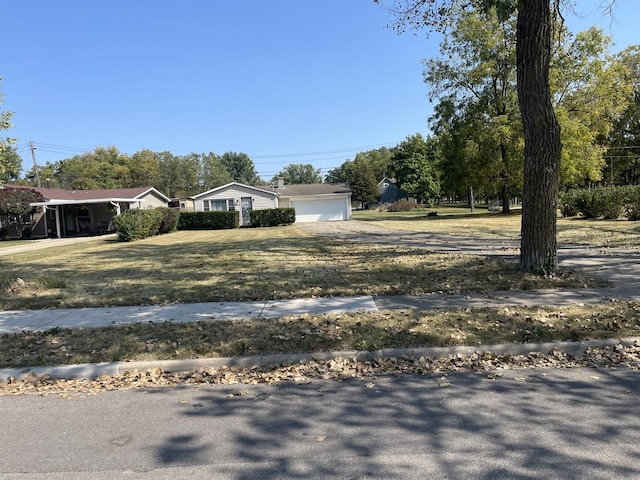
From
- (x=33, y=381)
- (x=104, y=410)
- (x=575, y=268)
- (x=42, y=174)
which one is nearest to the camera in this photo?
(x=104, y=410)

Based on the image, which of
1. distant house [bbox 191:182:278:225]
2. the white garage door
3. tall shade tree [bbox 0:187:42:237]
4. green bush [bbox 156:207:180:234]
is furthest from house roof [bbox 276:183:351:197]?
tall shade tree [bbox 0:187:42:237]

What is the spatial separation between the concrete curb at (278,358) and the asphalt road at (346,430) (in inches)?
20.5

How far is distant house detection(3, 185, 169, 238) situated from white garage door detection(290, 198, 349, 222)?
13206mm

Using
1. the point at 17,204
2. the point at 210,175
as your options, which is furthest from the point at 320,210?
the point at 210,175

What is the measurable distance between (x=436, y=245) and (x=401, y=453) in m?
12.6

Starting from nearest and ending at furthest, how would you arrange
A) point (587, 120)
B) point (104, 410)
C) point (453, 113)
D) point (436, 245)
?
1. point (104, 410)
2. point (436, 245)
3. point (587, 120)
4. point (453, 113)

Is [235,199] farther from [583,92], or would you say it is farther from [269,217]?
[583,92]

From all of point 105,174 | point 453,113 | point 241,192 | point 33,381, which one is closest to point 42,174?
point 105,174

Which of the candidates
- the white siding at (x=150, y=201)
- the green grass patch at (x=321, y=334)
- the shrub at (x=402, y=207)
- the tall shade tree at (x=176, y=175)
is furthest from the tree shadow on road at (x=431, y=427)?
the tall shade tree at (x=176, y=175)

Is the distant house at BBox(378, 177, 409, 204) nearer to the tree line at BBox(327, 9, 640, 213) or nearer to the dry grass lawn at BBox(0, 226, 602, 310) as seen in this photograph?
the tree line at BBox(327, 9, 640, 213)

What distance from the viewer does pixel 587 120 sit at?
34.2 m

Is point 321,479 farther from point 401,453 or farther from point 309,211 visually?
point 309,211

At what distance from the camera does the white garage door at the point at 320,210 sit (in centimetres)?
4231

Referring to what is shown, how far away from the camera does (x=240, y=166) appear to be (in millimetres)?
140250
